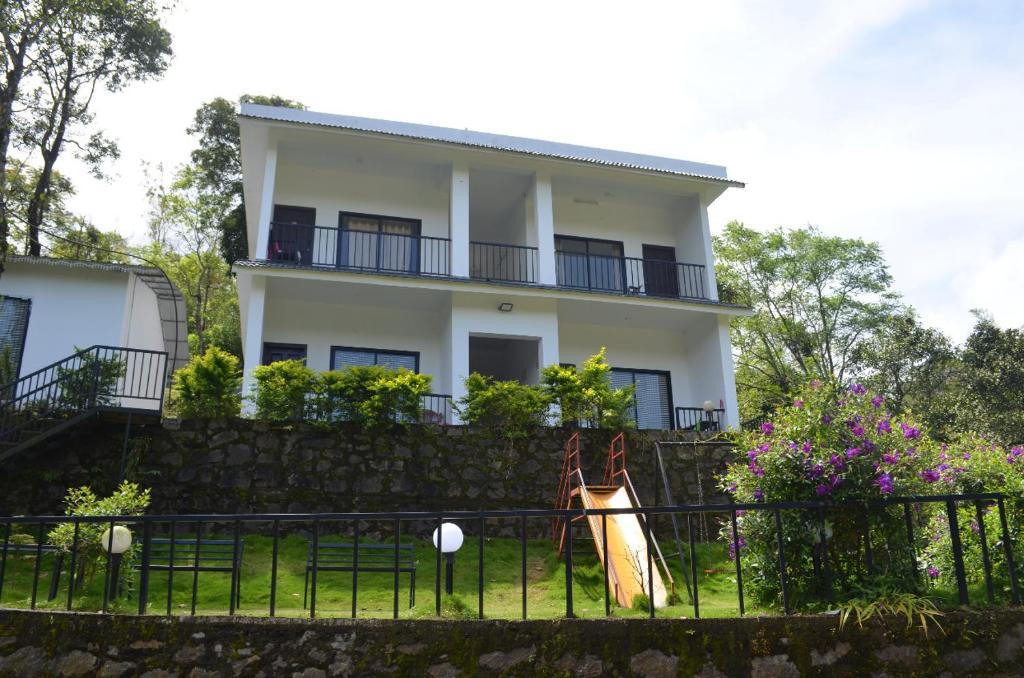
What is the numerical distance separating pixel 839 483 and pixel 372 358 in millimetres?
11691

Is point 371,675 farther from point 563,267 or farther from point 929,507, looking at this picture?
point 563,267

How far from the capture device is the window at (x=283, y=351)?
50.8ft

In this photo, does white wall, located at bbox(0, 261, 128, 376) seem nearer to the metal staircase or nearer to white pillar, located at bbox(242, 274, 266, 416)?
the metal staircase

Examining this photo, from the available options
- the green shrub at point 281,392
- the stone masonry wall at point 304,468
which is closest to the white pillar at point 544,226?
the stone masonry wall at point 304,468

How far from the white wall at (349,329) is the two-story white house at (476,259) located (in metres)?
0.03

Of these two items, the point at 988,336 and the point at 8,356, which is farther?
the point at 988,336

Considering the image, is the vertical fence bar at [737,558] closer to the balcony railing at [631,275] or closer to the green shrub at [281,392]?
the green shrub at [281,392]

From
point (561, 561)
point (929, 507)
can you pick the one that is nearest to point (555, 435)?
point (561, 561)

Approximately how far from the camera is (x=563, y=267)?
17.2 meters

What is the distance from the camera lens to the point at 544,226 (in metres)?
16.1

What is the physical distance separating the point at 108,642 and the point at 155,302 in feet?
37.9

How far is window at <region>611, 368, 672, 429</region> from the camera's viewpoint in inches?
672

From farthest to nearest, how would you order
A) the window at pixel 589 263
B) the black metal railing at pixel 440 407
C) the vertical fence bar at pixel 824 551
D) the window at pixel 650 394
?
1. the window at pixel 589 263
2. the window at pixel 650 394
3. the black metal railing at pixel 440 407
4. the vertical fence bar at pixel 824 551

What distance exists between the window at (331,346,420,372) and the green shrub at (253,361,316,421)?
12.3ft
